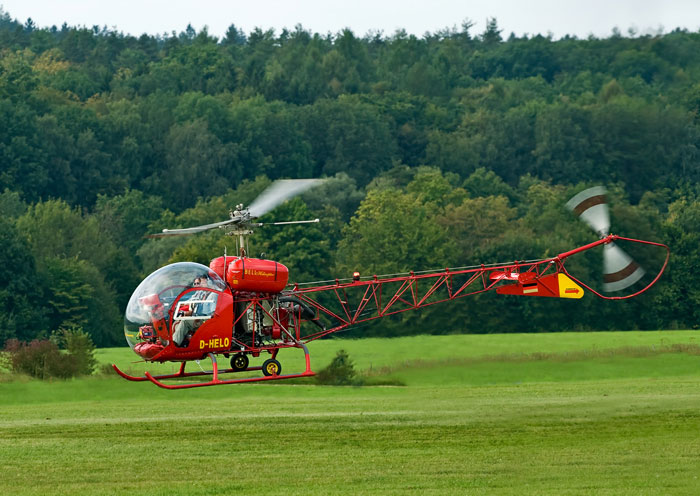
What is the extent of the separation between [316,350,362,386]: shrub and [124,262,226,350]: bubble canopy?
19216mm

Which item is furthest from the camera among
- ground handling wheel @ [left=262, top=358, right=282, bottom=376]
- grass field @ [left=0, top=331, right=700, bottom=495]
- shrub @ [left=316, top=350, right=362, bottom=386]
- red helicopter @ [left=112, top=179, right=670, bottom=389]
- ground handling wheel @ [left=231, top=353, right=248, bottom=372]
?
shrub @ [left=316, top=350, right=362, bottom=386]

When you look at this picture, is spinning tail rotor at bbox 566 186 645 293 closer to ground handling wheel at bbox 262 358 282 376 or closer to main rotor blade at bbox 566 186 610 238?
main rotor blade at bbox 566 186 610 238

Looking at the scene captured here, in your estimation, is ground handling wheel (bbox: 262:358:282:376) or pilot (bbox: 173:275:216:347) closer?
pilot (bbox: 173:275:216:347)

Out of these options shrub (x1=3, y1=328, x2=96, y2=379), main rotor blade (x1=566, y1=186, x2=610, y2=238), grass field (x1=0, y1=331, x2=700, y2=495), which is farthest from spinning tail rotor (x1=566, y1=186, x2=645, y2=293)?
shrub (x1=3, y1=328, x2=96, y2=379)

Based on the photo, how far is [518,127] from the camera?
5551 inches

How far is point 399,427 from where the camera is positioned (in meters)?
33.5

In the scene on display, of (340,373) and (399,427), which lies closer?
(399,427)

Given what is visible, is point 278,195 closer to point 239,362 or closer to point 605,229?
point 239,362

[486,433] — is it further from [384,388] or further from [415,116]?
[415,116]

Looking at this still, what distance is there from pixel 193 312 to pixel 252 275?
5.12 feet

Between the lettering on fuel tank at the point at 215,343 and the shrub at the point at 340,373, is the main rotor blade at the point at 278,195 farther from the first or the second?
the shrub at the point at 340,373

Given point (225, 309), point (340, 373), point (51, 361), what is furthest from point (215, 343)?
point (51, 361)

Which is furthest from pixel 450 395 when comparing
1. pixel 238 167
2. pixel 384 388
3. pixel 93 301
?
pixel 238 167

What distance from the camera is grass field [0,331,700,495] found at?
25531 millimetres
